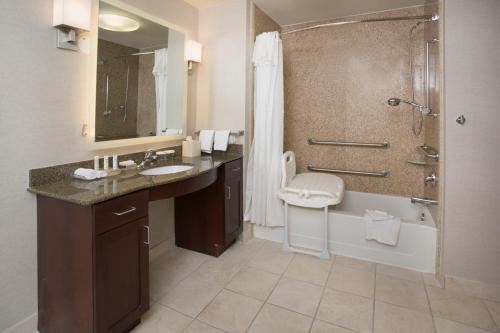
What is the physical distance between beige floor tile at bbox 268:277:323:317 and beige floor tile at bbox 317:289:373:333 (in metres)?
0.05

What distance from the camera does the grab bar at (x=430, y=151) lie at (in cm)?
220

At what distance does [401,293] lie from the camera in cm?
198

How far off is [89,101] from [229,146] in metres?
1.25

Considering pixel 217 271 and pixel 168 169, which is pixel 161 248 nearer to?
pixel 217 271

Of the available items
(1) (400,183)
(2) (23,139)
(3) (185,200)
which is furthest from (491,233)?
(2) (23,139)

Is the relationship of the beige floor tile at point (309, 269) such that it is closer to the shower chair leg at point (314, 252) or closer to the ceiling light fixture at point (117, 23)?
the shower chair leg at point (314, 252)

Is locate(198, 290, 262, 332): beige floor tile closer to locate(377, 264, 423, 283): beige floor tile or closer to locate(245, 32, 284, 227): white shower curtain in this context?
locate(245, 32, 284, 227): white shower curtain

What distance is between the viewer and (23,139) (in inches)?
58.6

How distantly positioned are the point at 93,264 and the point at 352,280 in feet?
5.63

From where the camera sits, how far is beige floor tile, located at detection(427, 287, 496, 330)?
170cm

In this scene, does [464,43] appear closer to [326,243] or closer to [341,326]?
[326,243]

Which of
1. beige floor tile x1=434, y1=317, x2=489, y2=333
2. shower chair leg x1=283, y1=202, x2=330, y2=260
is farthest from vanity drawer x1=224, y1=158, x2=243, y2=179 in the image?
beige floor tile x1=434, y1=317, x2=489, y2=333

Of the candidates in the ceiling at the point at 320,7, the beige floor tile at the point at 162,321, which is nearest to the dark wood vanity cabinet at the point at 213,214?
the beige floor tile at the point at 162,321

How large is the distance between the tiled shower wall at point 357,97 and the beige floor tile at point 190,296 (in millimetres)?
1818
